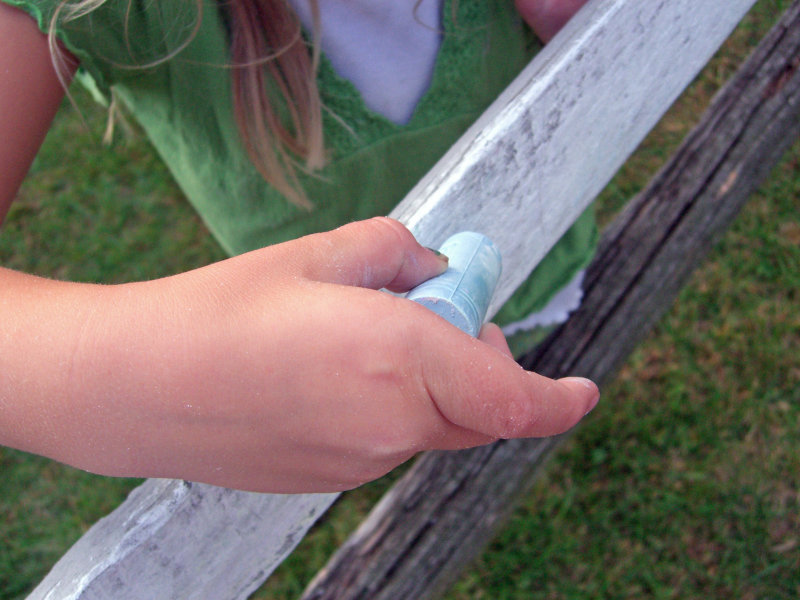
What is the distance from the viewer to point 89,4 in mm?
697

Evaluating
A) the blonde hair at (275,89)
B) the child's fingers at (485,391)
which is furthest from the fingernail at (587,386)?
the blonde hair at (275,89)

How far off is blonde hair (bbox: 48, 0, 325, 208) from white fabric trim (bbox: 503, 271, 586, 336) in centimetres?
53

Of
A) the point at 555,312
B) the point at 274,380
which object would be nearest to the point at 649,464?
the point at 555,312

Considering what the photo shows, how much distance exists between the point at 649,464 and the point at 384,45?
4.94 feet

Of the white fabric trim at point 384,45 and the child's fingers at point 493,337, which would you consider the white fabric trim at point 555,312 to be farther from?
the child's fingers at point 493,337

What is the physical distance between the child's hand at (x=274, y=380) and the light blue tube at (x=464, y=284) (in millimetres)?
67

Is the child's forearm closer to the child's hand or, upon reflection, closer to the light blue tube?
the child's hand

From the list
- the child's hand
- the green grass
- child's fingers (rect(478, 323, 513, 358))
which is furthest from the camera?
the green grass

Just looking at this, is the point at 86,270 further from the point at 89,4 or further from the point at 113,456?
the point at 113,456

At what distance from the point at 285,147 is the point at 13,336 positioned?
542 millimetres

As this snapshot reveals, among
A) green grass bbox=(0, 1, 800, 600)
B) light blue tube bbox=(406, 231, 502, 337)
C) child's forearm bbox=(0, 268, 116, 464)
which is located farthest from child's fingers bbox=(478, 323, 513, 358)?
green grass bbox=(0, 1, 800, 600)

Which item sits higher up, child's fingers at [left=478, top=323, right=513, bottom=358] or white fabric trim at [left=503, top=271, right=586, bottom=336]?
child's fingers at [left=478, top=323, right=513, bottom=358]

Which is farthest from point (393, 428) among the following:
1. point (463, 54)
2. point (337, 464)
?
point (463, 54)

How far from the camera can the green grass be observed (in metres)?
1.82
